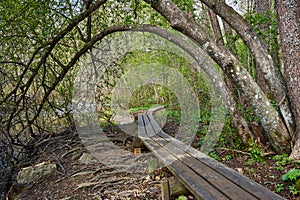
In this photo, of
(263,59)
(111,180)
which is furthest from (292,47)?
(111,180)

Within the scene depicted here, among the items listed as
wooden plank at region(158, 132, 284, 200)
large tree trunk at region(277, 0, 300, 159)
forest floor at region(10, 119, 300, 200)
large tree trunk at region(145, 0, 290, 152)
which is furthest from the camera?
large tree trunk at region(145, 0, 290, 152)

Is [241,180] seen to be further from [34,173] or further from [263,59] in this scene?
[34,173]

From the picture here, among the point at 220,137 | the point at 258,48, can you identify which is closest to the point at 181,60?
the point at 220,137

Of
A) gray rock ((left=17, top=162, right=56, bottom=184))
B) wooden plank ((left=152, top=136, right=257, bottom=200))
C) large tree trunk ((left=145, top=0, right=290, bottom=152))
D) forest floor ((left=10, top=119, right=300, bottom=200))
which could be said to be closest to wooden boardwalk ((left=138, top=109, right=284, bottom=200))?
wooden plank ((left=152, top=136, right=257, bottom=200))

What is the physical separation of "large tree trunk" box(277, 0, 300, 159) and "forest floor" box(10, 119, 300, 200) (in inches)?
20.8

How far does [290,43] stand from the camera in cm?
336

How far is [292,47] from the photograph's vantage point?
3348mm

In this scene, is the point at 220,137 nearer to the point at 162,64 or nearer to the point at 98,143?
the point at 98,143

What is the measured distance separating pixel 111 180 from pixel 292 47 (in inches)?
129

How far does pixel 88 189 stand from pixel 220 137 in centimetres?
257

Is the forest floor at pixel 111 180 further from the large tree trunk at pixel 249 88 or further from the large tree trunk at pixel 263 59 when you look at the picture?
the large tree trunk at pixel 263 59

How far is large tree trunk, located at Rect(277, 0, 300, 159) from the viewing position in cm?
331

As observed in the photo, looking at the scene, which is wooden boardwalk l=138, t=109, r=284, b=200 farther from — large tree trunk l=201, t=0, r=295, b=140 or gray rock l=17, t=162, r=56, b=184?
gray rock l=17, t=162, r=56, b=184

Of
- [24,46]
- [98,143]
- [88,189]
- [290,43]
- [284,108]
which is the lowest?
[88,189]
